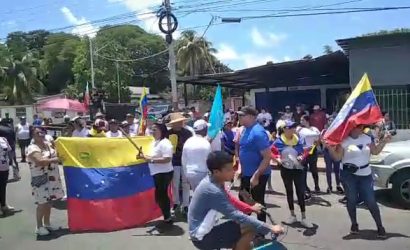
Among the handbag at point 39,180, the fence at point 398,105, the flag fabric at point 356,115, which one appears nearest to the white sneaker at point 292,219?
the flag fabric at point 356,115

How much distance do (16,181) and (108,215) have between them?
7.11 metres

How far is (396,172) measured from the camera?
376 inches

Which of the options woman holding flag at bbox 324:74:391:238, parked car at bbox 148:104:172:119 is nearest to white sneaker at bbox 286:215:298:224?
woman holding flag at bbox 324:74:391:238

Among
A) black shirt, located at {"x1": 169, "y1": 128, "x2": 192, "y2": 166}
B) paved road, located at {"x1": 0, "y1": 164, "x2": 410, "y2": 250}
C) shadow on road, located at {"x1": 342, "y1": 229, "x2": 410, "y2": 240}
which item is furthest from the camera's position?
black shirt, located at {"x1": 169, "y1": 128, "x2": 192, "y2": 166}

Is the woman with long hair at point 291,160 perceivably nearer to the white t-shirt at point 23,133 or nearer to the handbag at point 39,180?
the handbag at point 39,180

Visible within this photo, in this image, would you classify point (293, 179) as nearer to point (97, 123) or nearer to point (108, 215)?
point (108, 215)

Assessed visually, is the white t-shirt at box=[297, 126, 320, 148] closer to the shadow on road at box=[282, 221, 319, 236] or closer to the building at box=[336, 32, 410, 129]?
the shadow on road at box=[282, 221, 319, 236]

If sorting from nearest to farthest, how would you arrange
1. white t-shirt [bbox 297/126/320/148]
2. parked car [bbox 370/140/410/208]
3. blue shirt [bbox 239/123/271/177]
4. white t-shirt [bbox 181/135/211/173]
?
1. blue shirt [bbox 239/123/271/177]
2. white t-shirt [bbox 181/135/211/173]
3. parked car [bbox 370/140/410/208]
4. white t-shirt [bbox 297/126/320/148]

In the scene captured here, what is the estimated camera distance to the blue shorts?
189 inches

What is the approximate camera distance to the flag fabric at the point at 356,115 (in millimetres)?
7691

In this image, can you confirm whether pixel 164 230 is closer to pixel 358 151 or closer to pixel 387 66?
pixel 358 151

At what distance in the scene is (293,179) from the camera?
8320 mm

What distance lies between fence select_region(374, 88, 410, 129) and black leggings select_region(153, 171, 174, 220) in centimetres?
1042

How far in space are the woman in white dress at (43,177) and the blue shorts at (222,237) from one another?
13.3ft
